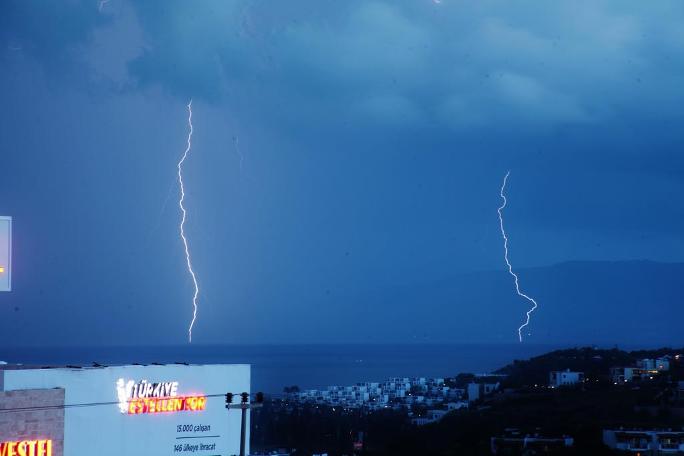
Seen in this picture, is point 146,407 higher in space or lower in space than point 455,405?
higher

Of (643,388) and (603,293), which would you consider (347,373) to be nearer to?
(603,293)

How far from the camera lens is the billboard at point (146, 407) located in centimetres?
1444

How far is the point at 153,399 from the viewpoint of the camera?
1608 cm

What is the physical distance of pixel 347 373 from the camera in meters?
105

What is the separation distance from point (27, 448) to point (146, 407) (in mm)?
2616

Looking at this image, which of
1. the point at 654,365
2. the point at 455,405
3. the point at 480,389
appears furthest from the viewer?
the point at 480,389

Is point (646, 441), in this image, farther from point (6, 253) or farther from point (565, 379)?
point (565, 379)

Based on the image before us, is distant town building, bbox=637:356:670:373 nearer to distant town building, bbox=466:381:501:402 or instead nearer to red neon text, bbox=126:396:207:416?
distant town building, bbox=466:381:501:402

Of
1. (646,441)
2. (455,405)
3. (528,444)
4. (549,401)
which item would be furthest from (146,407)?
(455,405)

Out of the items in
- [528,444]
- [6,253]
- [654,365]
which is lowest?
[528,444]

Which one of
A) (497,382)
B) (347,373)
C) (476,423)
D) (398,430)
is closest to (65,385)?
(476,423)

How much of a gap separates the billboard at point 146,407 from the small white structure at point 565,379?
3107 centimetres

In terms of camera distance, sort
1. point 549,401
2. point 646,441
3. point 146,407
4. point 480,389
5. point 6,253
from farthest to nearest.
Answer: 1. point 480,389
2. point 549,401
3. point 646,441
4. point 146,407
5. point 6,253

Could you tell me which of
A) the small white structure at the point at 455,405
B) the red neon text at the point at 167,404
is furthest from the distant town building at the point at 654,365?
the red neon text at the point at 167,404
